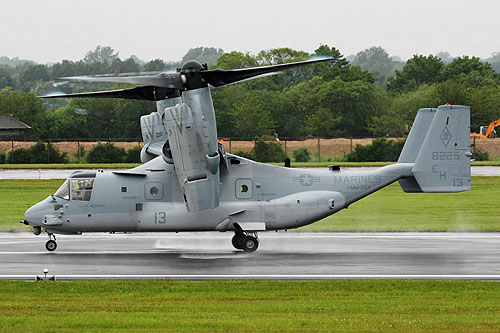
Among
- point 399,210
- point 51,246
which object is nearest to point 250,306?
point 51,246

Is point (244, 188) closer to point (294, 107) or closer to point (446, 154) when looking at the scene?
point (446, 154)

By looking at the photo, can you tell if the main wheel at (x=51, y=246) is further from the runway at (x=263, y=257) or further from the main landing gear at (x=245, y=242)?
the main landing gear at (x=245, y=242)

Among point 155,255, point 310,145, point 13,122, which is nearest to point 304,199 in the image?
point 155,255

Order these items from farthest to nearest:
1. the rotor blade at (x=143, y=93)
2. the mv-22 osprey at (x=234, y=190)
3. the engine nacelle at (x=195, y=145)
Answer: the rotor blade at (x=143, y=93) → the mv-22 osprey at (x=234, y=190) → the engine nacelle at (x=195, y=145)

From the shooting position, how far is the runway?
18359 mm

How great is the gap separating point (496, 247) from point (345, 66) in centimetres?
→ 7515

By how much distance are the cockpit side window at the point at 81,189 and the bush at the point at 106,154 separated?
115 feet

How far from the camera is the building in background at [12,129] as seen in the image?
74.3m

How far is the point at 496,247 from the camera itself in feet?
75.2

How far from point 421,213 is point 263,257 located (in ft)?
47.8

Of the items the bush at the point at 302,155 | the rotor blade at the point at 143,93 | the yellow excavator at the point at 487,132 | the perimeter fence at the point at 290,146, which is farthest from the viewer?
the yellow excavator at the point at 487,132

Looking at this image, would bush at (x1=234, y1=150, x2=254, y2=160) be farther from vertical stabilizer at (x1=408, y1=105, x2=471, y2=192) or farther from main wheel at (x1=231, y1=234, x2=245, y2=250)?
vertical stabilizer at (x1=408, y1=105, x2=471, y2=192)

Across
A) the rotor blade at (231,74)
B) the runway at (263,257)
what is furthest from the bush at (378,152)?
the rotor blade at (231,74)

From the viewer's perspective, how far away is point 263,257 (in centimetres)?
2159
